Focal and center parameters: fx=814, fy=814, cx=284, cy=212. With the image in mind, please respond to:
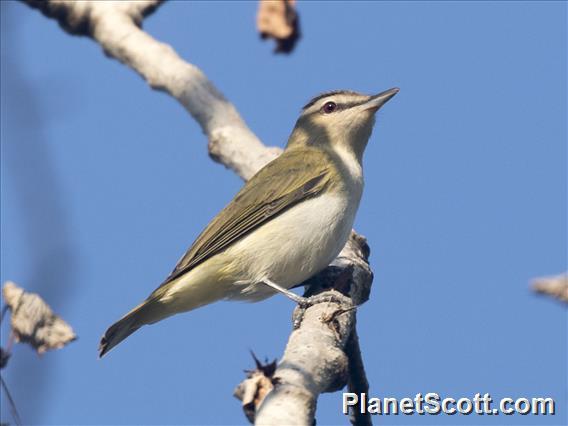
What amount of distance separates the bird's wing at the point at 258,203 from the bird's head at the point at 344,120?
0.54m

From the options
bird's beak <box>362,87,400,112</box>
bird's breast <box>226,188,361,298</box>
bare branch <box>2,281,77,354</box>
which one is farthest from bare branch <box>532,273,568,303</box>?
bird's beak <box>362,87,400,112</box>

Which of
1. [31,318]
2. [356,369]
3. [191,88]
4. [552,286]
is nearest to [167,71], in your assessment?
[191,88]

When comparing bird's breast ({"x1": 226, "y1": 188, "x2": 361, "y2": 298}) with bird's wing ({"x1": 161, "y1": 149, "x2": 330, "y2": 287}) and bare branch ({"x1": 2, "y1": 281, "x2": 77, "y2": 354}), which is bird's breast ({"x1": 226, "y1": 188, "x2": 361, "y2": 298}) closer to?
bird's wing ({"x1": 161, "y1": 149, "x2": 330, "y2": 287})

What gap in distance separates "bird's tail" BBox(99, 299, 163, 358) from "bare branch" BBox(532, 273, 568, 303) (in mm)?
4119

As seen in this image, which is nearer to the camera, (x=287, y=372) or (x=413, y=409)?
(x=287, y=372)

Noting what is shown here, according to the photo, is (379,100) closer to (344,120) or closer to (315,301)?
(344,120)

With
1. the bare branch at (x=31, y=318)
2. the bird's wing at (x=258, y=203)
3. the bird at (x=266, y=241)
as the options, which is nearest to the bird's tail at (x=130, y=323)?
the bird at (x=266, y=241)

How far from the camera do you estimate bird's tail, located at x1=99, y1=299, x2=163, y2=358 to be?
527cm

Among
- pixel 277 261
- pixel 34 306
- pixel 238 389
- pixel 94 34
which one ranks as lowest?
pixel 238 389

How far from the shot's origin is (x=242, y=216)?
5902 mm

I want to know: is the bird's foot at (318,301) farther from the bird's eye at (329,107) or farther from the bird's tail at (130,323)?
the bird's eye at (329,107)

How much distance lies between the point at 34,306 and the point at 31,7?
11.7 ft

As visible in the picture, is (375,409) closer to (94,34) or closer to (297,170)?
(297,170)

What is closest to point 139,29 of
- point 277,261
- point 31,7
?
point 31,7
